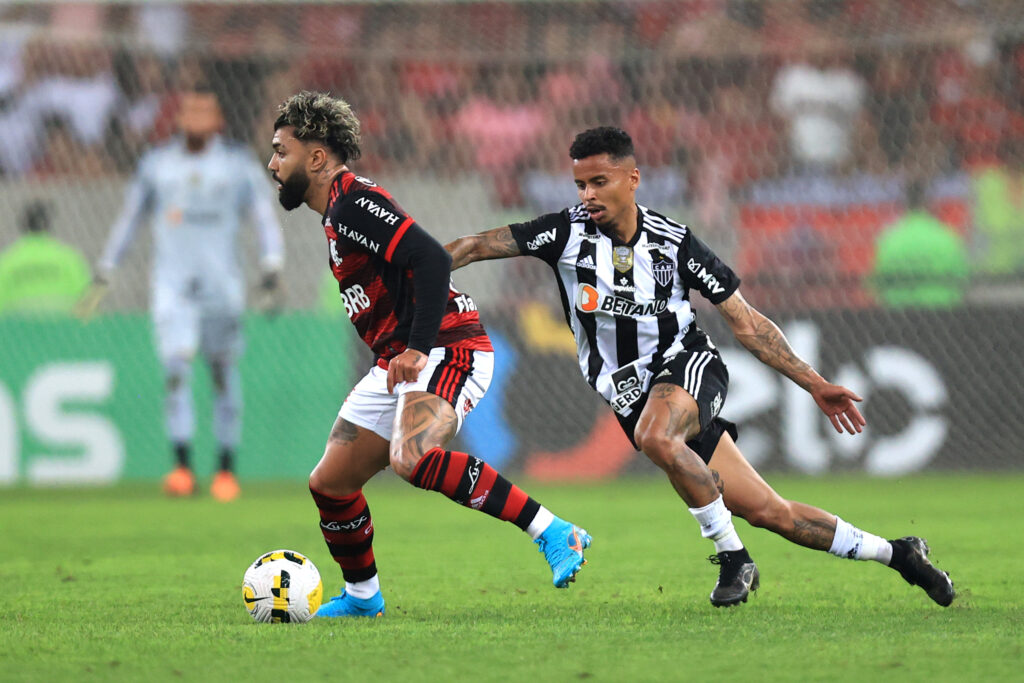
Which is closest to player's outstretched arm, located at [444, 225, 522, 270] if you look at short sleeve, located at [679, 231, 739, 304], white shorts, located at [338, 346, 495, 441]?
white shorts, located at [338, 346, 495, 441]

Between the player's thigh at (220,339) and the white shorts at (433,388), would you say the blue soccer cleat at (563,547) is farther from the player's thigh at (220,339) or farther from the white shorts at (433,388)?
the player's thigh at (220,339)

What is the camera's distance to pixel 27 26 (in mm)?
12539

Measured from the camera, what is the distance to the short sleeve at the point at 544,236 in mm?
5219

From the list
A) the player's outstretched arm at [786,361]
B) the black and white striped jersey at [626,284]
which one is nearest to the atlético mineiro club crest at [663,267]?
the black and white striped jersey at [626,284]

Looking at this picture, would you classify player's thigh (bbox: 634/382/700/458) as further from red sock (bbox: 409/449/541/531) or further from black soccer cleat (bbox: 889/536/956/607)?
black soccer cleat (bbox: 889/536/956/607)

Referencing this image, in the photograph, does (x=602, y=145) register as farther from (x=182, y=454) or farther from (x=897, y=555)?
(x=182, y=454)

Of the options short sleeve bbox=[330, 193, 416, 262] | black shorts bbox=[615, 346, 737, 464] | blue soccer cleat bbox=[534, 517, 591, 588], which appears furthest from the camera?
black shorts bbox=[615, 346, 737, 464]

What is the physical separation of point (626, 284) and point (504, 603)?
47.8 inches

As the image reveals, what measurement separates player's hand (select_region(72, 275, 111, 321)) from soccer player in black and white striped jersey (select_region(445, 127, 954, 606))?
6.04 metres

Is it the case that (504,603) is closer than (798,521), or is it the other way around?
(798,521)

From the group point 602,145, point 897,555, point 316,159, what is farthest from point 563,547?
point 316,159

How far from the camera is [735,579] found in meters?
4.97

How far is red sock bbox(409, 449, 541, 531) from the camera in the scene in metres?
4.67

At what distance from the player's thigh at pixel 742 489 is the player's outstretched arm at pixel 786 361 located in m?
0.34
